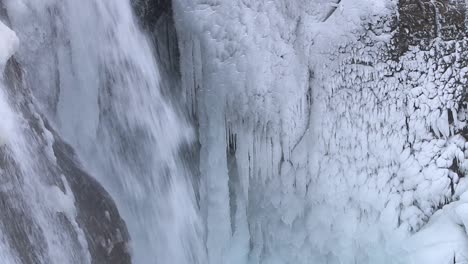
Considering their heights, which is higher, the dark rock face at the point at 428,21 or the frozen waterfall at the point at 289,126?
the dark rock face at the point at 428,21

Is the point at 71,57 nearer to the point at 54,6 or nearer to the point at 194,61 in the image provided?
the point at 54,6

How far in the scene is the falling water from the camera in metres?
2.27

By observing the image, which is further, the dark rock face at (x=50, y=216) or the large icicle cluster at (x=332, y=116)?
the large icicle cluster at (x=332, y=116)

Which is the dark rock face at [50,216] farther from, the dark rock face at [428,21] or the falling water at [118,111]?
the dark rock face at [428,21]

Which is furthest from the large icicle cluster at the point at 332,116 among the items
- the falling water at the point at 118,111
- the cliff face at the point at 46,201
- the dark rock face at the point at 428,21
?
the cliff face at the point at 46,201

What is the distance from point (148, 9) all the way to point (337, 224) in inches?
49.8

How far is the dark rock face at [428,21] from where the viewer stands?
287cm

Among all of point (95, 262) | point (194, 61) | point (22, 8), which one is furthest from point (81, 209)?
point (194, 61)

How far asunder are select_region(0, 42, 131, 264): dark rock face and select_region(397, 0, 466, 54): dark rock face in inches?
61.5

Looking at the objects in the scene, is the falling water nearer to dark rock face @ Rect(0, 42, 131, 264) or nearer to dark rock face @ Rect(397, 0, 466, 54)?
dark rock face @ Rect(0, 42, 131, 264)

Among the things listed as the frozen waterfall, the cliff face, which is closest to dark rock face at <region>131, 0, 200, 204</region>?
the frozen waterfall

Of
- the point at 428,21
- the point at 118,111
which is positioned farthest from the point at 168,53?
the point at 428,21

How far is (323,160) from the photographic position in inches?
114

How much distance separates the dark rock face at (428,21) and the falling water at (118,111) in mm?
1053
